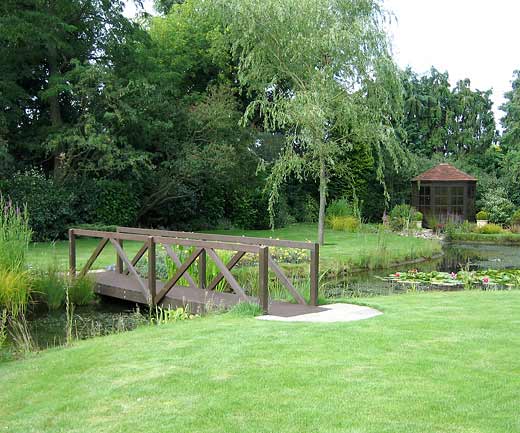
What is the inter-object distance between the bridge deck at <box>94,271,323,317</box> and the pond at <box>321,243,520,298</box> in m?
2.60

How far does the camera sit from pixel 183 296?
8344 millimetres

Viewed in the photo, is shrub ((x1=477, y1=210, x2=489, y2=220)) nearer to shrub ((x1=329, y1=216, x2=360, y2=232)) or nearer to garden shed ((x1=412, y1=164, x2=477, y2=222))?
garden shed ((x1=412, y1=164, x2=477, y2=222))

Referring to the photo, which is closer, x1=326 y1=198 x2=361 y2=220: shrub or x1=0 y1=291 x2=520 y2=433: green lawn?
x1=0 y1=291 x2=520 y2=433: green lawn

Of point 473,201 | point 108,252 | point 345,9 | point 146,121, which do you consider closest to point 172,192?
point 146,121

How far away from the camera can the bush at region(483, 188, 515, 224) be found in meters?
25.6

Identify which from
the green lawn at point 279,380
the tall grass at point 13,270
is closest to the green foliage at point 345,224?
the tall grass at point 13,270

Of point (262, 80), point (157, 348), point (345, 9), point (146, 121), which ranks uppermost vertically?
point (345, 9)

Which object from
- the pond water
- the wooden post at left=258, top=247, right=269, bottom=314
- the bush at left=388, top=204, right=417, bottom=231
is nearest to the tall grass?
the pond water

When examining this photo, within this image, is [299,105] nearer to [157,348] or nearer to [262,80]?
[262,80]

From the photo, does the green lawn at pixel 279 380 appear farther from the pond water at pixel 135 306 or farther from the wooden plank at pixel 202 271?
the wooden plank at pixel 202 271

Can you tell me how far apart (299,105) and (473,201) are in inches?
552

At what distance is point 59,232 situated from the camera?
17.0m

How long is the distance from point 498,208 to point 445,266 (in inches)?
480

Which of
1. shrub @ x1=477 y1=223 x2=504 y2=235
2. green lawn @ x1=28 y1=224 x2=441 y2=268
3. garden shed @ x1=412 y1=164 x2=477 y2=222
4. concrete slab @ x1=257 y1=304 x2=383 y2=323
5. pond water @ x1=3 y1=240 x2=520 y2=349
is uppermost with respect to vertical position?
garden shed @ x1=412 y1=164 x2=477 y2=222
